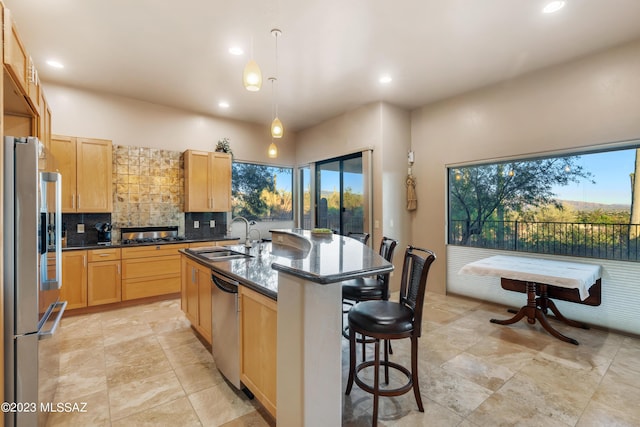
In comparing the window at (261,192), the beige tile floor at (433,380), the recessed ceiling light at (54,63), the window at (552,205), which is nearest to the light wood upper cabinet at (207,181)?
the window at (261,192)

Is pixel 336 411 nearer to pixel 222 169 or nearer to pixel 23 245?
pixel 23 245

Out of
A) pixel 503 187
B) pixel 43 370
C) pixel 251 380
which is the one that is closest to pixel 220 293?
pixel 251 380

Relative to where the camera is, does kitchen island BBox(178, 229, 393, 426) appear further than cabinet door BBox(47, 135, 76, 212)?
No

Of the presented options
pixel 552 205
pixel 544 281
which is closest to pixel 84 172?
pixel 544 281

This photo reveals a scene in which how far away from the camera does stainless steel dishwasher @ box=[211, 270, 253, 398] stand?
2.16m

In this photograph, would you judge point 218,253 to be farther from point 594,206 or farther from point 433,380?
point 594,206

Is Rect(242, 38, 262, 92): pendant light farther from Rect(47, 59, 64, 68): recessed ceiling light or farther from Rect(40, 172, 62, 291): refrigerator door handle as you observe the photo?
Rect(47, 59, 64, 68): recessed ceiling light

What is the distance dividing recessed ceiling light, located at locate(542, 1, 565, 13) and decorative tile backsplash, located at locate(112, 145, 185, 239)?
511 cm

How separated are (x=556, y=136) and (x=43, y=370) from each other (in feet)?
17.1

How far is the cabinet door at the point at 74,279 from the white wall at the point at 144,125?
1.77 m

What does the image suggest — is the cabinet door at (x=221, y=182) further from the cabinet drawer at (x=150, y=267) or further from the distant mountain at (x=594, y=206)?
the distant mountain at (x=594, y=206)

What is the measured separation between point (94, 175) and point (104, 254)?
3.67 feet

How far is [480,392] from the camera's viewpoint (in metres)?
2.24

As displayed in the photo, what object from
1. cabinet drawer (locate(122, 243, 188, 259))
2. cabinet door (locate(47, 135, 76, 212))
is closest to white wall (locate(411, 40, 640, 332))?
cabinet drawer (locate(122, 243, 188, 259))
